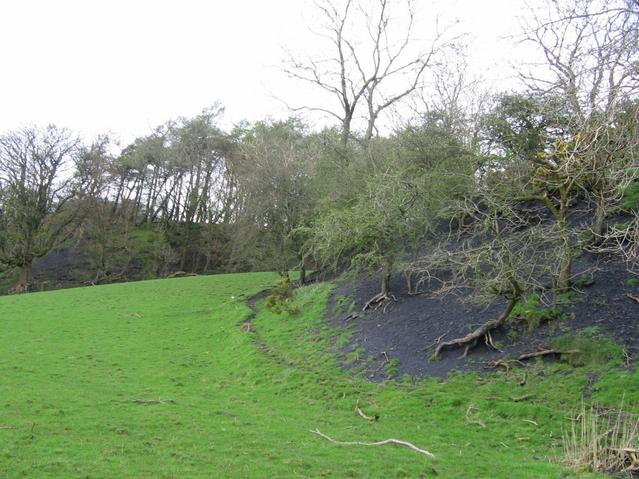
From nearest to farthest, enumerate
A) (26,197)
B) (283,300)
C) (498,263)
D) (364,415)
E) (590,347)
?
(364,415) → (590,347) → (498,263) → (283,300) → (26,197)

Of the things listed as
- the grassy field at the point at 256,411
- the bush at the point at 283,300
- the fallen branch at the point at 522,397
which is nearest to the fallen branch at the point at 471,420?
the grassy field at the point at 256,411

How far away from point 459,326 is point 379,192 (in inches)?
189

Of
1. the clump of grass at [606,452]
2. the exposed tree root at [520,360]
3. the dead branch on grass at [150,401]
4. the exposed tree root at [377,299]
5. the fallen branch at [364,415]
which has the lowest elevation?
the dead branch on grass at [150,401]

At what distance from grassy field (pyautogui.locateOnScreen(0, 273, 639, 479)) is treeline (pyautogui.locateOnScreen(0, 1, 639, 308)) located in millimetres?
2747

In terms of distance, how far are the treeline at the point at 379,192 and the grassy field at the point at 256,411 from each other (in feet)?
9.01

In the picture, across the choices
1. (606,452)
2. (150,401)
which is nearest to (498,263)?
(606,452)

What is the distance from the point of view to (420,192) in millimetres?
16531

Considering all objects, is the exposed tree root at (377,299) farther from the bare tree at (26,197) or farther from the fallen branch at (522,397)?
the bare tree at (26,197)

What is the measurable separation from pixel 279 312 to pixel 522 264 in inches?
502

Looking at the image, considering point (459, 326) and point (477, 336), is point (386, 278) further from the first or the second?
point (477, 336)

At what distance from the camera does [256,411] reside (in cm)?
1156

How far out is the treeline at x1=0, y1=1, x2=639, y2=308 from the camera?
883 cm

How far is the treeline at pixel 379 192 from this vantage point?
8.83 meters

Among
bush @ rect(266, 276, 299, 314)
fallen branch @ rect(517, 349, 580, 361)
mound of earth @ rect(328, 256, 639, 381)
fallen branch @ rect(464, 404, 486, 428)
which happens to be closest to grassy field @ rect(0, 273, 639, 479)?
fallen branch @ rect(464, 404, 486, 428)
